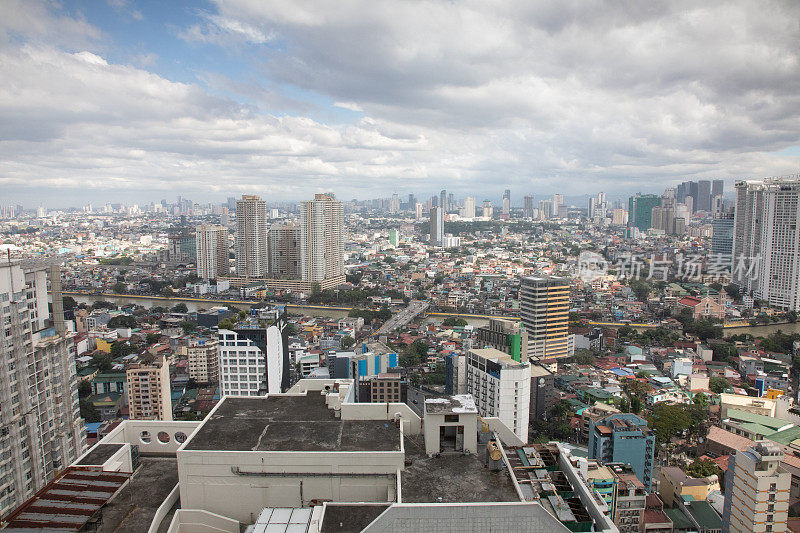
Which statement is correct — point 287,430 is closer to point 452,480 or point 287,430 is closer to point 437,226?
point 452,480

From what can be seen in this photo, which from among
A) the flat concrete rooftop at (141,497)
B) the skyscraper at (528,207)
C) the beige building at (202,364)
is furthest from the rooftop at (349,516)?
the skyscraper at (528,207)

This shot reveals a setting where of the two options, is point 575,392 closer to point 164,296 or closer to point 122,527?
point 122,527

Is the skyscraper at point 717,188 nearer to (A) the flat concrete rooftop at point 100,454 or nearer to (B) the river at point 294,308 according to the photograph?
(B) the river at point 294,308

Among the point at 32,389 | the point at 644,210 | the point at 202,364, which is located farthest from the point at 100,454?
the point at 644,210

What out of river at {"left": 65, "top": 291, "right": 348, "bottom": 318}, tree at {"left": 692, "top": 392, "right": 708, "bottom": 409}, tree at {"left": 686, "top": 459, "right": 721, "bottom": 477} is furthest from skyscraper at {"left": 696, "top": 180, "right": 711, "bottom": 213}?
tree at {"left": 686, "top": 459, "right": 721, "bottom": 477}

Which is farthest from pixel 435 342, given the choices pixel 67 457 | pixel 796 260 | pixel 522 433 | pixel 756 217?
pixel 756 217

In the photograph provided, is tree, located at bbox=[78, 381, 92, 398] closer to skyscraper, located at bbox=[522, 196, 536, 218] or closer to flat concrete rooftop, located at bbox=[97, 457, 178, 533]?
flat concrete rooftop, located at bbox=[97, 457, 178, 533]
